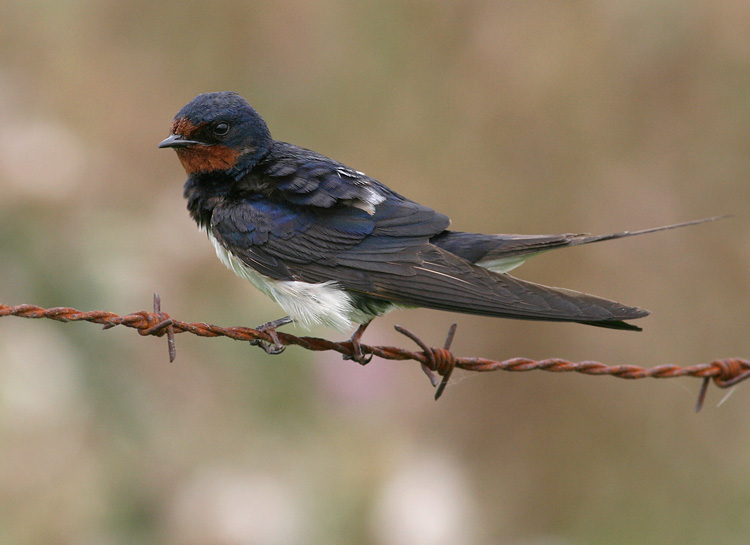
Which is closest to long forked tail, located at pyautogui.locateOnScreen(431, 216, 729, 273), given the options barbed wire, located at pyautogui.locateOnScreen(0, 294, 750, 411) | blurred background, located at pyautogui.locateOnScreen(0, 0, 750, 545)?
barbed wire, located at pyautogui.locateOnScreen(0, 294, 750, 411)

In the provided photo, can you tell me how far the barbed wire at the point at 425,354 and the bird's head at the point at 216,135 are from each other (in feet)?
2.82

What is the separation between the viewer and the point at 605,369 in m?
2.54

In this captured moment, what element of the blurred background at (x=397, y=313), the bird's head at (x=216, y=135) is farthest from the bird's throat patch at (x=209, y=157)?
the blurred background at (x=397, y=313)

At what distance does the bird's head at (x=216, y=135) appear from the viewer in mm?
3324

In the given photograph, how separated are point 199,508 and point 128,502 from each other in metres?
0.33

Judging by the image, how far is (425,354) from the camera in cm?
266

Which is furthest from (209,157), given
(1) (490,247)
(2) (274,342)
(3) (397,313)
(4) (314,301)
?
(3) (397,313)

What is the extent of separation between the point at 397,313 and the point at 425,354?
352cm

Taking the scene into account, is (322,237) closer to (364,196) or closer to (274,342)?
(364,196)

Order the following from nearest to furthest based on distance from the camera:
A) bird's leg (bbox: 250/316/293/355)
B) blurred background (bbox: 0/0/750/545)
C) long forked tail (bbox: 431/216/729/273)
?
bird's leg (bbox: 250/316/293/355) → long forked tail (bbox: 431/216/729/273) → blurred background (bbox: 0/0/750/545)

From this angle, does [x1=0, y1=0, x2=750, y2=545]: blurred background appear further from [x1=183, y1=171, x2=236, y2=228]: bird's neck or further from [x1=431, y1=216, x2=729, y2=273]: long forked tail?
[x1=431, y1=216, x2=729, y2=273]: long forked tail

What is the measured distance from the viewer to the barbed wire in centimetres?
233

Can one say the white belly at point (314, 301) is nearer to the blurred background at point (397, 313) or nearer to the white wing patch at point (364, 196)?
the white wing patch at point (364, 196)

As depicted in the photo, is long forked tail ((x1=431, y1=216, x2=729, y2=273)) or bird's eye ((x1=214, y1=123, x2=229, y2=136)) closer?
long forked tail ((x1=431, y1=216, x2=729, y2=273))
